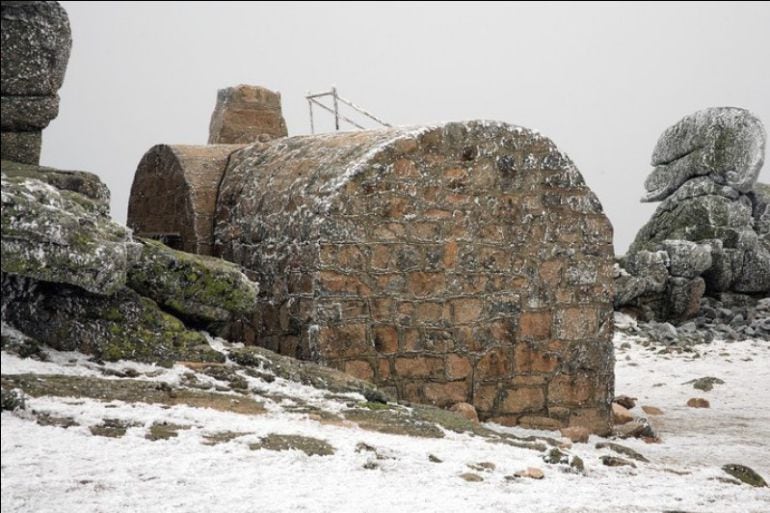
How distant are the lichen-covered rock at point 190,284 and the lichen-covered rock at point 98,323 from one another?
0.49ft

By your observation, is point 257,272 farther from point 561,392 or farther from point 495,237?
point 561,392

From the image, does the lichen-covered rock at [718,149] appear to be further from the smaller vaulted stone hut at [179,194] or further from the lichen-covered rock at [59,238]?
the lichen-covered rock at [59,238]

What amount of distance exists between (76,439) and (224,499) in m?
0.68

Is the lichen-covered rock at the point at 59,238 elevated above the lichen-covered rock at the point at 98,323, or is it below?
above

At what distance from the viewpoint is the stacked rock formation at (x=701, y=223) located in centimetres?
1753

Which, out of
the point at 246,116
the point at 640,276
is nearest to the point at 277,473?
the point at 246,116

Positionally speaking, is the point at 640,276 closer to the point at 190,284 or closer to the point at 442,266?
the point at 442,266

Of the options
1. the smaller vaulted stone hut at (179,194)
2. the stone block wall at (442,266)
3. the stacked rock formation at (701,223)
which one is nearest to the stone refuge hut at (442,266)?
the stone block wall at (442,266)

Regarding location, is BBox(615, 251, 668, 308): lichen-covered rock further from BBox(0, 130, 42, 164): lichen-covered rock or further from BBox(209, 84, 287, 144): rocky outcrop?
BBox(0, 130, 42, 164): lichen-covered rock

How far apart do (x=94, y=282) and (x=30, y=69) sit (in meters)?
2.03

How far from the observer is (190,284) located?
5.99 m

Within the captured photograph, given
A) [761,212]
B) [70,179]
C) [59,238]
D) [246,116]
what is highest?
[246,116]

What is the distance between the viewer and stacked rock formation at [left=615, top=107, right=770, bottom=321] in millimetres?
17531

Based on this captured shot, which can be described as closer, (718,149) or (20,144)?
(20,144)
